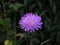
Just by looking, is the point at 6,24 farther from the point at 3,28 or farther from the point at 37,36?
the point at 37,36

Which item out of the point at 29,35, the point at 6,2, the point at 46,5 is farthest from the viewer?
the point at 46,5

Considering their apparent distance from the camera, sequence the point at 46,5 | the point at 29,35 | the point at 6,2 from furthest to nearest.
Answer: the point at 46,5
the point at 6,2
the point at 29,35

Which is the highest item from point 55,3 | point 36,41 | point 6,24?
point 55,3

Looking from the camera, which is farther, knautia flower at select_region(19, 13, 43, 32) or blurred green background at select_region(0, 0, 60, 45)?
blurred green background at select_region(0, 0, 60, 45)

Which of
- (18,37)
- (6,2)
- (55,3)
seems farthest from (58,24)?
(6,2)

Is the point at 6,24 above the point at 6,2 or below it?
below

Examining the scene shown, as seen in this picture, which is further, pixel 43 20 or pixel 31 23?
pixel 43 20

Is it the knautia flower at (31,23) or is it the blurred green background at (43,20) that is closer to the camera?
the knautia flower at (31,23)

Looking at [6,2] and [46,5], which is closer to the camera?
[6,2]
